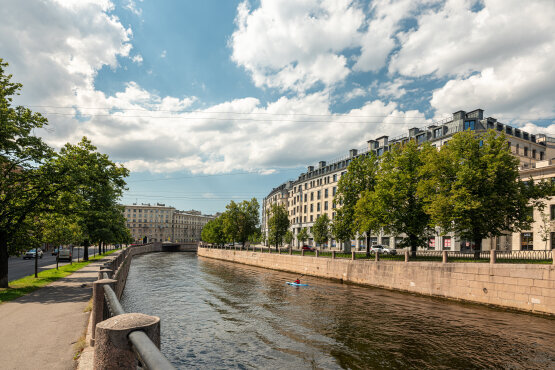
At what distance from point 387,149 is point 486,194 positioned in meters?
38.6

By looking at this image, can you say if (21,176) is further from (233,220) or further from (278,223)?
(233,220)

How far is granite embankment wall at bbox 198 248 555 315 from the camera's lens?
18.7 meters

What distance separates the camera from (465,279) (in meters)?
22.7

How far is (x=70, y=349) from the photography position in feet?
25.9

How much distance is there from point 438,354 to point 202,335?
32.9 feet

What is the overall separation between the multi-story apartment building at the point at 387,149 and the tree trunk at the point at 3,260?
33561 mm

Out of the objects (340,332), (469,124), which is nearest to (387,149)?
(469,124)

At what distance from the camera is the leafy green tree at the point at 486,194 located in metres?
27.7

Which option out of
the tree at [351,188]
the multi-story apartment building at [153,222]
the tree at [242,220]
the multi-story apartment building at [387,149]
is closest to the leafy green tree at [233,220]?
the tree at [242,220]

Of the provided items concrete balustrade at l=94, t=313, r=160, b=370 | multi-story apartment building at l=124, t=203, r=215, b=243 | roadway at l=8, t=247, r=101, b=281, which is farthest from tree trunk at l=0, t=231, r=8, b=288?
multi-story apartment building at l=124, t=203, r=215, b=243

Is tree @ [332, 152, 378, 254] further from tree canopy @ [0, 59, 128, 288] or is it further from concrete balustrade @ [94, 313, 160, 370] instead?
concrete balustrade @ [94, 313, 160, 370]

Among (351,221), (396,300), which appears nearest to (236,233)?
(351,221)

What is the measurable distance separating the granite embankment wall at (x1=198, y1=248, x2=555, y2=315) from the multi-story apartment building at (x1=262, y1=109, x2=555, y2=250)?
7.34 m

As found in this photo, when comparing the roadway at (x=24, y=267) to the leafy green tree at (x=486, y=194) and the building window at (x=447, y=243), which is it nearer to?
the leafy green tree at (x=486, y=194)
